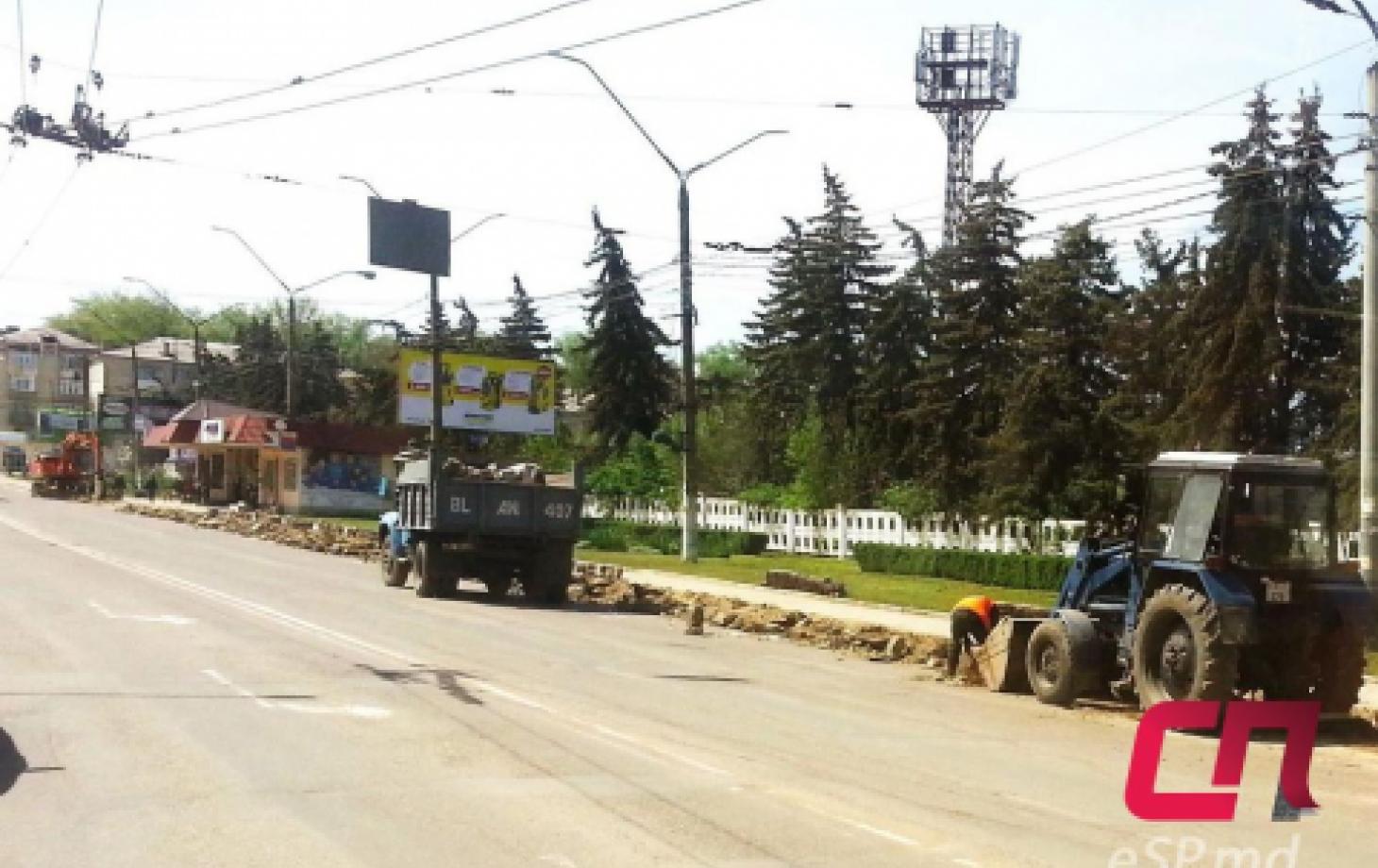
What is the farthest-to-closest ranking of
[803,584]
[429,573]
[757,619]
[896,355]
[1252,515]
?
[896,355], [803,584], [429,573], [757,619], [1252,515]

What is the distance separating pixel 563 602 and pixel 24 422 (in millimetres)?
134816

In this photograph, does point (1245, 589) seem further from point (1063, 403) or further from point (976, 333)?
point (976, 333)

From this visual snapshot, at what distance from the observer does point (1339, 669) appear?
14227 millimetres

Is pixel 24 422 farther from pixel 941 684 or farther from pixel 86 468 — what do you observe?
pixel 941 684

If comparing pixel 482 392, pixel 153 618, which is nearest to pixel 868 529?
pixel 482 392

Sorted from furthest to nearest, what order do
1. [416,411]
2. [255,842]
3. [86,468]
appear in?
[86,468] → [416,411] → [255,842]

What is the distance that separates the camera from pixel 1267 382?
134 feet

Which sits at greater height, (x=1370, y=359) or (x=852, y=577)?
(x=1370, y=359)

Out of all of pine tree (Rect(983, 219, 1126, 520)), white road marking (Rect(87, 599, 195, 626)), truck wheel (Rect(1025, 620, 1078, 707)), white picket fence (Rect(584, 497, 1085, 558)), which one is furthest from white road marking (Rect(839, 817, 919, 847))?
pine tree (Rect(983, 219, 1126, 520))

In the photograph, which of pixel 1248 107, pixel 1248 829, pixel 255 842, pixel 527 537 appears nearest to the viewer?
pixel 255 842

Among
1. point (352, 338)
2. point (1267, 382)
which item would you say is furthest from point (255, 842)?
point (352, 338)

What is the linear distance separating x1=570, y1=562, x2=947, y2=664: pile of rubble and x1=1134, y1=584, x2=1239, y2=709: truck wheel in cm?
528

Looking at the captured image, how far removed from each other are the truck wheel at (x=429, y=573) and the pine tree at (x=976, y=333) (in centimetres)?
2639

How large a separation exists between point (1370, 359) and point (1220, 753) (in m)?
9.21
